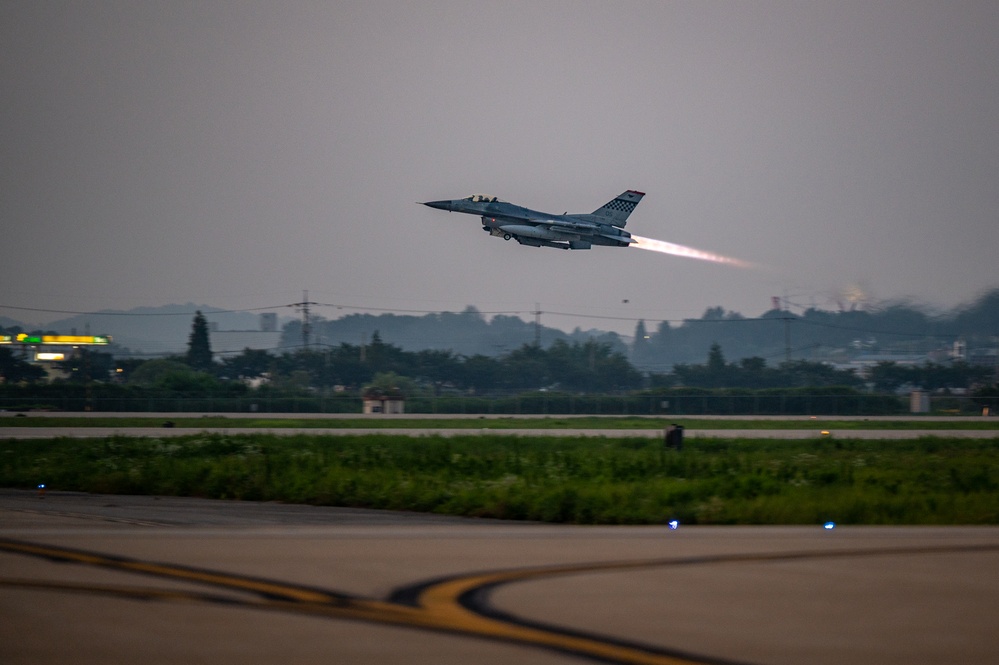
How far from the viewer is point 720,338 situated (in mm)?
173250

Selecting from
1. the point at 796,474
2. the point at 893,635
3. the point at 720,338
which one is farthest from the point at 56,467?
the point at 720,338

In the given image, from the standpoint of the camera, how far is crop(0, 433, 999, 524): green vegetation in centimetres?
1653

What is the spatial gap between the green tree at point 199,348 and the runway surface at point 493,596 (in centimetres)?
9242

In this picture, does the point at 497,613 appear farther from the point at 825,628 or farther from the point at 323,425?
the point at 323,425

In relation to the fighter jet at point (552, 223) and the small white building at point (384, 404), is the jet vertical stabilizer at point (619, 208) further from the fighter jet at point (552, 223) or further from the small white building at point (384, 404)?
the small white building at point (384, 404)

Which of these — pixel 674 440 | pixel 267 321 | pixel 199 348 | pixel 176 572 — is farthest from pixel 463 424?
pixel 267 321

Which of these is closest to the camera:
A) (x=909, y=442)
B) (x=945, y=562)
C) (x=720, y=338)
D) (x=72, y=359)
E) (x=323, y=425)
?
(x=945, y=562)

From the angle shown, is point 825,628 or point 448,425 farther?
point 448,425

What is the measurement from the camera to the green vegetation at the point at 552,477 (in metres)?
16.5

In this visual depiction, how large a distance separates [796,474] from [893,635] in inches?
558

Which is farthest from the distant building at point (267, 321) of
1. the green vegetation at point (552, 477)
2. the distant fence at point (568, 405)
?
the green vegetation at point (552, 477)

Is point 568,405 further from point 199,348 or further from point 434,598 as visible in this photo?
point 434,598

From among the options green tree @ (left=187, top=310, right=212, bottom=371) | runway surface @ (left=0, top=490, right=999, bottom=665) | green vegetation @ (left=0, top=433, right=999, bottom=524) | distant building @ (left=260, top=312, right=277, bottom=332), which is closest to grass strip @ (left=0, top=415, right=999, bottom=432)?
green vegetation @ (left=0, top=433, right=999, bottom=524)

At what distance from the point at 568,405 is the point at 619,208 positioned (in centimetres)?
2397
